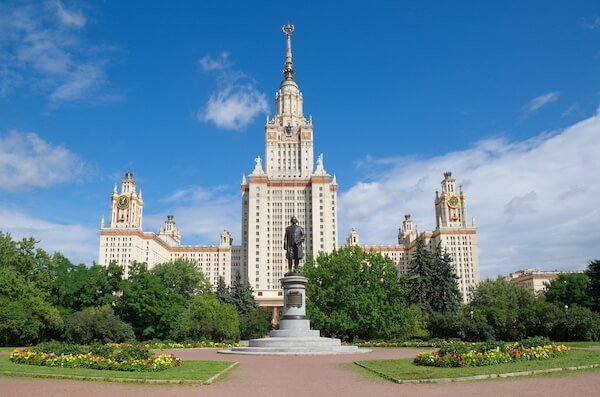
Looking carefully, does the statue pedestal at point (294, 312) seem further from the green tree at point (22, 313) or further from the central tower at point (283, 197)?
the central tower at point (283, 197)

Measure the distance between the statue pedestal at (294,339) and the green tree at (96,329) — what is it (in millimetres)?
19194

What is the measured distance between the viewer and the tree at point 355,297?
5153 cm

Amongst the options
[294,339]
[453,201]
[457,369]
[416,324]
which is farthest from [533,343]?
[453,201]

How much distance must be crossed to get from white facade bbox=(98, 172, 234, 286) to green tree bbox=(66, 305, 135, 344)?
86324mm

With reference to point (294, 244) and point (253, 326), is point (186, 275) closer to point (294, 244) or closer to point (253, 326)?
point (253, 326)

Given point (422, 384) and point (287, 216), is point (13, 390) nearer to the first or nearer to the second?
point (422, 384)

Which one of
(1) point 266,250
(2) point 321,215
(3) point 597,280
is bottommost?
(3) point 597,280

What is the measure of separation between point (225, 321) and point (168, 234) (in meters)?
139

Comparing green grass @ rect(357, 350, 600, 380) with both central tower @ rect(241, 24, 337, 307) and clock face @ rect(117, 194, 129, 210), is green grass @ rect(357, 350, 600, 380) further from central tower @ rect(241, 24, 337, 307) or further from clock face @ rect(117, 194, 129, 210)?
clock face @ rect(117, 194, 129, 210)

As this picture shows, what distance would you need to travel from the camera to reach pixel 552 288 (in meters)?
69.8

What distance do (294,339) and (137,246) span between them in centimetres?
12604

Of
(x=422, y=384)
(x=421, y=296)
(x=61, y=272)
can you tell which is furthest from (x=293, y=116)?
(x=422, y=384)

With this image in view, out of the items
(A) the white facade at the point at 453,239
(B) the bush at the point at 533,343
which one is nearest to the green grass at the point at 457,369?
(B) the bush at the point at 533,343

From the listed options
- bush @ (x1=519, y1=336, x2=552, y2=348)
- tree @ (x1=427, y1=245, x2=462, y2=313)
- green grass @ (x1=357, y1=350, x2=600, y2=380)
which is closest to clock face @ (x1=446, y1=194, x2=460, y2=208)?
tree @ (x1=427, y1=245, x2=462, y2=313)
